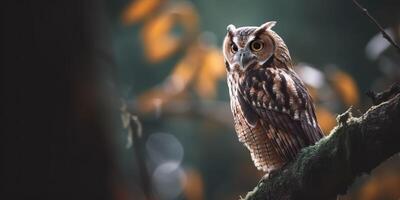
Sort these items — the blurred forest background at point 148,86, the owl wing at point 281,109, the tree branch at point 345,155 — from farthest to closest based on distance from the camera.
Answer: the owl wing at point 281,109, the tree branch at point 345,155, the blurred forest background at point 148,86

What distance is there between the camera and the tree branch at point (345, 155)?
1.55 metres

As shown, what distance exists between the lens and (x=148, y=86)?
21.6ft

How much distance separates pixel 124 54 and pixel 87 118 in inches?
226

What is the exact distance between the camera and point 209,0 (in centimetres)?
601

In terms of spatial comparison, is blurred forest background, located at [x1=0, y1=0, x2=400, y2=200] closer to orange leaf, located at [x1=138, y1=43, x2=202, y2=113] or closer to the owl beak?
orange leaf, located at [x1=138, y1=43, x2=202, y2=113]

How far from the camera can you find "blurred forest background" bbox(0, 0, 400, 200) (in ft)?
2.94

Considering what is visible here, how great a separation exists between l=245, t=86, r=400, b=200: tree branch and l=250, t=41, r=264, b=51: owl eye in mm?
625

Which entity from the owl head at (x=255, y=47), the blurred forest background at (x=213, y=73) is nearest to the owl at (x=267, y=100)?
the owl head at (x=255, y=47)

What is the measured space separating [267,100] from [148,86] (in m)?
4.30

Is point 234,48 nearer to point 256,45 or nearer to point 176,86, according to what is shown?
point 256,45

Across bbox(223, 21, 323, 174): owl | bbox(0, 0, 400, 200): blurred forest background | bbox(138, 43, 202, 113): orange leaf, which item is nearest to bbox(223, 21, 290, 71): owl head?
bbox(223, 21, 323, 174): owl

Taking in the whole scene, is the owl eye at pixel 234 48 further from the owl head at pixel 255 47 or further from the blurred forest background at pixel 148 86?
the blurred forest background at pixel 148 86

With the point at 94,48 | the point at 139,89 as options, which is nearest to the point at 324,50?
the point at 139,89

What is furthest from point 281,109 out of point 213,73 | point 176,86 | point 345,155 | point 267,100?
point 176,86
